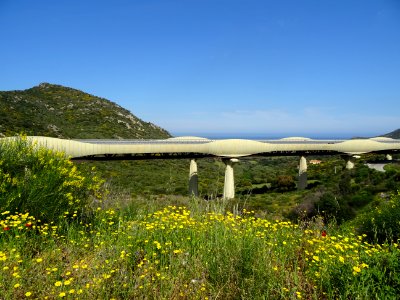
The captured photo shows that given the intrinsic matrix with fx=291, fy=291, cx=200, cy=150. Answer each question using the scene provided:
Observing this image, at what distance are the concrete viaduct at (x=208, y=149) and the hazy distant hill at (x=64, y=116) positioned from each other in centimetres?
2829

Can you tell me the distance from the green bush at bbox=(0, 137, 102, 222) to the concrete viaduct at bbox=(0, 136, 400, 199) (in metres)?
18.9

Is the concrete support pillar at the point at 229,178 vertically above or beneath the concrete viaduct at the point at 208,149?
beneath

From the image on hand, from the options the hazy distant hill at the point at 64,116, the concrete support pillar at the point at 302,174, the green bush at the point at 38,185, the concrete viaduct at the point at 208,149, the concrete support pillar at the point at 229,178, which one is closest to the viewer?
the green bush at the point at 38,185

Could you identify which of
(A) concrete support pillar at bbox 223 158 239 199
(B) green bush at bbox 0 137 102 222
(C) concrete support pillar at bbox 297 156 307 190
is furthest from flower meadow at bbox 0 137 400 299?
(C) concrete support pillar at bbox 297 156 307 190

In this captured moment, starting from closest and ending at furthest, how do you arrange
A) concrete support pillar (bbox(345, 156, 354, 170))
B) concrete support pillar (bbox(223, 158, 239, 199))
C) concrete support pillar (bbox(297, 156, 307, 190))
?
concrete support pillar (bbox(223, 158, 239, 199)) < concrete support pillar (bbox(297, 156, 307, 190)) < concrete support pillar (bbox(345, 156, 354, 170))

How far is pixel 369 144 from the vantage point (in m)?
50.6

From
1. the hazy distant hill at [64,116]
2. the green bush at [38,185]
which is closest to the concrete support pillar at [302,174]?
the green bush at [38,185]

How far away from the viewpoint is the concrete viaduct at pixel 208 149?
108 ft

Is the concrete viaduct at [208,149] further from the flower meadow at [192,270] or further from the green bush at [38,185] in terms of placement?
the flower meadow at [192,270]

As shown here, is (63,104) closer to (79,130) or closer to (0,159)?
(79,130)

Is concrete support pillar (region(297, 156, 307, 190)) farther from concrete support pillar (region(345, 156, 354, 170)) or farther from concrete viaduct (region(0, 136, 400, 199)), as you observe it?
concrete support pillar (region(345, 156, 354, 170))

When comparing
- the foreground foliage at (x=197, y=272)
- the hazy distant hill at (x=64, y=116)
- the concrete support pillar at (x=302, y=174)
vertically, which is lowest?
the concrete support pillar at (x=302, y=174)

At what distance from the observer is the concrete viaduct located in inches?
1301

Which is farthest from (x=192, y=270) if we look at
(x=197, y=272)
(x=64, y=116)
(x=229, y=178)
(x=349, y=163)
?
(x=64, y=116)
